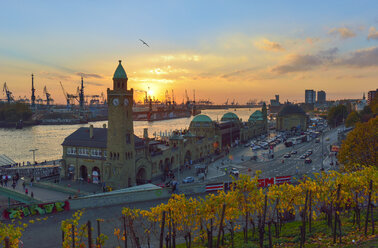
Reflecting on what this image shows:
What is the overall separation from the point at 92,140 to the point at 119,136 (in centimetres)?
643

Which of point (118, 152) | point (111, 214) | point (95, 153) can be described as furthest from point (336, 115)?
point (111, 214)

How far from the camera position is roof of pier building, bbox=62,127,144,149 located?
48.0 metres

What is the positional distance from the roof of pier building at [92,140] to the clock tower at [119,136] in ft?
9.03

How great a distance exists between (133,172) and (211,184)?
489 inches

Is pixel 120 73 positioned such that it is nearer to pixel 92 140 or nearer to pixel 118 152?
pixel 118 152

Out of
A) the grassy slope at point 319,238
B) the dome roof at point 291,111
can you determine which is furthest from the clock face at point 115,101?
the dome roof at point 291,111

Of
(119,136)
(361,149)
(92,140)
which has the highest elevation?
(119,136)

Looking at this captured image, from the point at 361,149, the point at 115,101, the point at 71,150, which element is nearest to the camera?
the point at 361,149

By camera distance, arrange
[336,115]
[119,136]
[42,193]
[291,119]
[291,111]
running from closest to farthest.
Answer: [42,193] < [119,136] < [291,119] < [291,111] < [336,115]

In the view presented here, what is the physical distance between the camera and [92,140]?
48875 mm

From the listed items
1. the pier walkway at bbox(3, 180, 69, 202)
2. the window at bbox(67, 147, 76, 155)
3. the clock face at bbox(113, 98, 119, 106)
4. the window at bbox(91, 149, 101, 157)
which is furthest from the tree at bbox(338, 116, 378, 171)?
the window at bbox(67, 147, 76, 155)

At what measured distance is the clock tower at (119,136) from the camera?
1763 inches

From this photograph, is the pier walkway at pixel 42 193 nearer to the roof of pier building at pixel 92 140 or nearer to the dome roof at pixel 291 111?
the roof of pier building at pixel 92 140

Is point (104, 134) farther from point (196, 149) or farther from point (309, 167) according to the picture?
point (309, 167)
